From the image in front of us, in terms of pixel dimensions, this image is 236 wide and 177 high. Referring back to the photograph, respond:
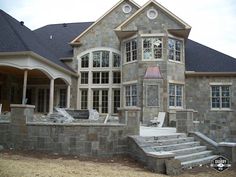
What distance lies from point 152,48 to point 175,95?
11.4 feet

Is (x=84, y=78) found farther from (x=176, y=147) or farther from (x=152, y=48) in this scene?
(x=176, y=147)

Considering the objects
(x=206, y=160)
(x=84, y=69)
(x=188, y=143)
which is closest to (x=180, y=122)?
(x=188, y=143)

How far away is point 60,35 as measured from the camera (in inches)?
1070

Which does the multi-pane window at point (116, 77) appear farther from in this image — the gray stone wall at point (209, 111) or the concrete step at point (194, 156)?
the concrete step at point (194, 156)

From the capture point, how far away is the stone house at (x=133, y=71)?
63.3 feet

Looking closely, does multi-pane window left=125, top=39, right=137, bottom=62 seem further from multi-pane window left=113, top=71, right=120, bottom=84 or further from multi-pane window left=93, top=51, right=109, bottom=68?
multi-pane window left=93, top=51, right=109, bottom=68

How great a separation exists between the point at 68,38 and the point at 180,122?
1610cm

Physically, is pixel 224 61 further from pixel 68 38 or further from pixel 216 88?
pixel 68 38

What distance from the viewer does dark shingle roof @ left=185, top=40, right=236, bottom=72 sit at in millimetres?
21312

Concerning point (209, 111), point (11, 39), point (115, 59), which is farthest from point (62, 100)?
point (209, 111)

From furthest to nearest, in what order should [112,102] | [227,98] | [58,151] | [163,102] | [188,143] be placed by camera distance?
[112,102], [227,98], [163,102], [188,143], [58,151]

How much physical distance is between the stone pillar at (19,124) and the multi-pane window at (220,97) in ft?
45.0

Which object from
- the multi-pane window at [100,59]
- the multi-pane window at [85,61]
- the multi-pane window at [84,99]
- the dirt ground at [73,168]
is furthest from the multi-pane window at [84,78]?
the dirt ground at [73,168]

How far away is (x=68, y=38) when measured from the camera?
87.1 ft
